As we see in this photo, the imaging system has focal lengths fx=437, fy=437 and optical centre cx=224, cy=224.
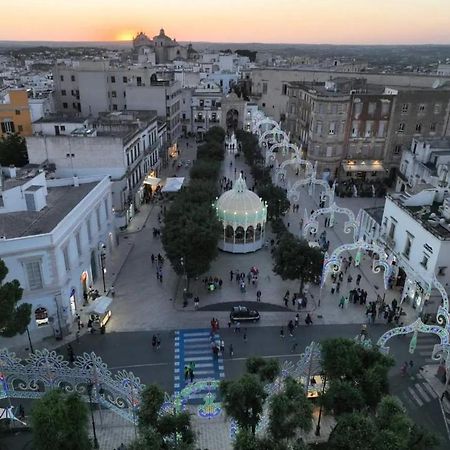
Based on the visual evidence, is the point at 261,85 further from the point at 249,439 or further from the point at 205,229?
the point at 249,439

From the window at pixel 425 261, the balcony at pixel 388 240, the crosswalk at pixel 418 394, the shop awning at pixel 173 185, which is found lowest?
the crosswalk at pixel 418 394

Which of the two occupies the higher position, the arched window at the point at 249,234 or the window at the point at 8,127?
the window at the point at 8,127

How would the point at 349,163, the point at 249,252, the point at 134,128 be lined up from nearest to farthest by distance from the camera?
the point at 249,252, the point at 134,128, the point at 349,163

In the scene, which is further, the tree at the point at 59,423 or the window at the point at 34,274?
the window at the point at 34,274

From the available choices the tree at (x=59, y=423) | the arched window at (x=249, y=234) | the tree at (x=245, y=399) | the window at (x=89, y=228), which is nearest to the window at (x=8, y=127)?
the window at (x=89, y=228)

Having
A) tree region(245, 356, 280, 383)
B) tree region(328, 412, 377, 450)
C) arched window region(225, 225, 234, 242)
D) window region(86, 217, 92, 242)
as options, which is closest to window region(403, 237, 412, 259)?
arched window region(225, 225, 234, 242)

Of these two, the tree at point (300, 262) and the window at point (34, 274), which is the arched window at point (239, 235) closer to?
the tree at point (300, 262)

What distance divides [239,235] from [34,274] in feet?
60.1

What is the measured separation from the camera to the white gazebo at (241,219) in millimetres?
38875

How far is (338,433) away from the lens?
15.2 metres

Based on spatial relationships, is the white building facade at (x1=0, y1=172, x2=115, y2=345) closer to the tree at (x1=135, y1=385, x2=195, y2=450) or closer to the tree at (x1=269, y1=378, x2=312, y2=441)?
the tree at (x1=135, y1=385, x2=195, y2=450)

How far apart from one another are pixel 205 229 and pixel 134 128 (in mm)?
23944

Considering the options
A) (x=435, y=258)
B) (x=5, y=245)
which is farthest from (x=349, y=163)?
(x=5, y=245)

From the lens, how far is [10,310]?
2019 centimetres
